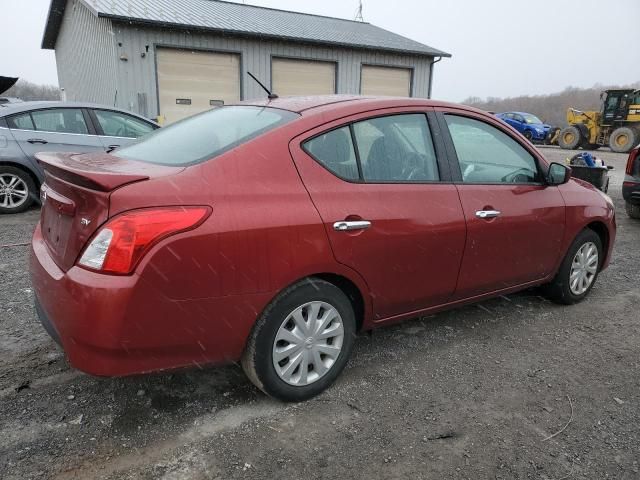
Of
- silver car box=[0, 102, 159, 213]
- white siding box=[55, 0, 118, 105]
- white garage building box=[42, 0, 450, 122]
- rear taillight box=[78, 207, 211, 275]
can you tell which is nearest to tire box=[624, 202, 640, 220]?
silver car box=[0, 102, 159, 213]

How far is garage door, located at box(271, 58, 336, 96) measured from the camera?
1502 centimetres

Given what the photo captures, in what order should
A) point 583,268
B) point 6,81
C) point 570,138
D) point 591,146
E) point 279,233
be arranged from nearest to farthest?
point 279,233
point 583,268
point 6,81
point 570,138
point 591,146

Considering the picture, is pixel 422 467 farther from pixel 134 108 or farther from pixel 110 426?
pixel 134 108

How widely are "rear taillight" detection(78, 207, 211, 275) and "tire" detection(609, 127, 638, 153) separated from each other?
2416cm

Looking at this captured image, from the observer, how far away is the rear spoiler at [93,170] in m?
2.09

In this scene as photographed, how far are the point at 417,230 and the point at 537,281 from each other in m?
1.49

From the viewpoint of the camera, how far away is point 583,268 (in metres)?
4.15

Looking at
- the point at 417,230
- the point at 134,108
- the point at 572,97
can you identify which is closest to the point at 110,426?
the point at 417,230

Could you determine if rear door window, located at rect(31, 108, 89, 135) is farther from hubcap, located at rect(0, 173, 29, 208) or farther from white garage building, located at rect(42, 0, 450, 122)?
white garage building, located at rect(42, 0, 450, 122)

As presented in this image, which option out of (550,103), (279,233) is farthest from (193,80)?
(550,103)

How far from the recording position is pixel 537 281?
3.83 meters

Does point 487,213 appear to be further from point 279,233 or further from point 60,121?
point 60,121

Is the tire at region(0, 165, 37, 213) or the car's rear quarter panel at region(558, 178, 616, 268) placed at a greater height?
the car's rear quarter panel at region(558, 178, 616, 268)

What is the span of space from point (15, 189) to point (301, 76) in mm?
10221
